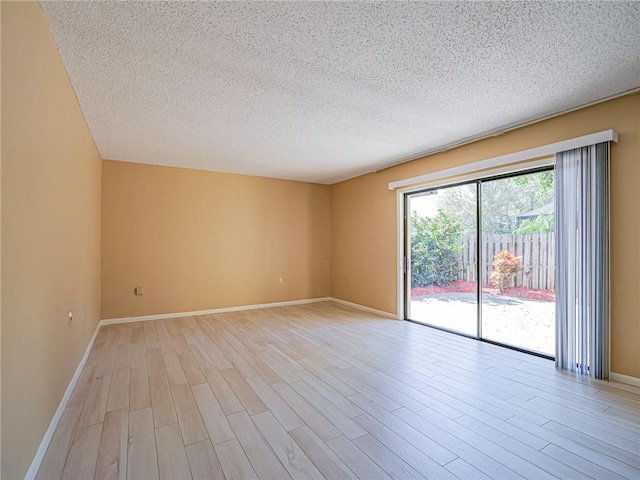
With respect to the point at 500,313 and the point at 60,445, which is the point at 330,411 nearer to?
the point at 60,445

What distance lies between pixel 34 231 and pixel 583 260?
4.27 meters

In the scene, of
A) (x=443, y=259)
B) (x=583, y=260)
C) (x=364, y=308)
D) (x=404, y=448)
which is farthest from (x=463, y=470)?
(x=364, y=308)

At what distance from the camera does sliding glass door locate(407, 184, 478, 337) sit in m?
4.01

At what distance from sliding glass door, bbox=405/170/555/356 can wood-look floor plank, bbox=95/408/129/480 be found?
388 centimetres

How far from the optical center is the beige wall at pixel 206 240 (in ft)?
15.3

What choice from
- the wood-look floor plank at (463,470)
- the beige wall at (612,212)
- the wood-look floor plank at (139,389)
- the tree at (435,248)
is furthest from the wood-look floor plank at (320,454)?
the tree at (435,248)

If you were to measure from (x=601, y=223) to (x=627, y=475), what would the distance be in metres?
2.03

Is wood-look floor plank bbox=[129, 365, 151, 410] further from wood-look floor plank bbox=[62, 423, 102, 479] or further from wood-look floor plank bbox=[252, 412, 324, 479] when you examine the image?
wood-look floor plank bbox=[252, 412, 324, 479]

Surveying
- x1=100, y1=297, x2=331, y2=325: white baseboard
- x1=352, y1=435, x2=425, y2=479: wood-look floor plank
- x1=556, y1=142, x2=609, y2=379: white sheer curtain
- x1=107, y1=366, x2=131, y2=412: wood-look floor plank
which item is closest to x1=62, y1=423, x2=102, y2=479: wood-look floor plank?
x1=107, y1=366, x2=131, y2=412: wood-look floor plank

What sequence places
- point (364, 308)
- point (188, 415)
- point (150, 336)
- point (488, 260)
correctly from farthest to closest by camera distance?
point (364, 308), point (150, 336), point (488, 260), point (188, 415)

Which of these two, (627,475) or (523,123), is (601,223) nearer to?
(523,123)

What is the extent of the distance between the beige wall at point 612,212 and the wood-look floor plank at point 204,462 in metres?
3.39

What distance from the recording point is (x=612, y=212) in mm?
2672

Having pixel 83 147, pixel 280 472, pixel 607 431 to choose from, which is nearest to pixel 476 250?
pixel 607 431
